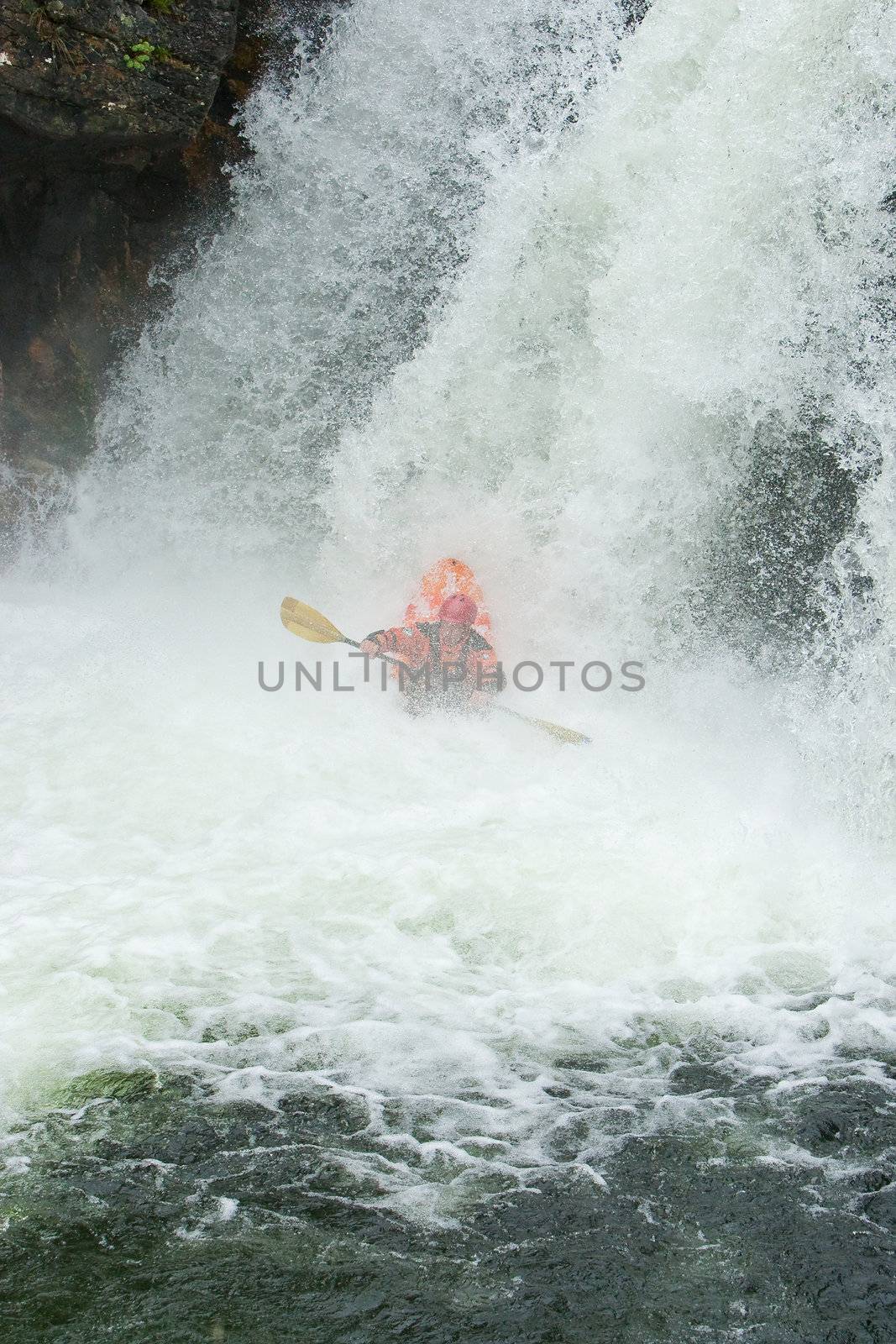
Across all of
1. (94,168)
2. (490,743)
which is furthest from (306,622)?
(94,168)

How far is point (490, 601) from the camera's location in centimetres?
720

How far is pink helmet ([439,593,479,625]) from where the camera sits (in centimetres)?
647

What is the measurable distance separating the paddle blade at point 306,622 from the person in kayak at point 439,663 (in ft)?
1.37

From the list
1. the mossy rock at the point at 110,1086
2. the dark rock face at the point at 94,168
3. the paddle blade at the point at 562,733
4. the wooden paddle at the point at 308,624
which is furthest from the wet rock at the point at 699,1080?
the dark rock face at the point at 94,168

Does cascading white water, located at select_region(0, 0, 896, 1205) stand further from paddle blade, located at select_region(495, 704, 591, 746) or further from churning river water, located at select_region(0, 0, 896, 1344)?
paddle blade, located at select_region(495, 704, 591, 746)

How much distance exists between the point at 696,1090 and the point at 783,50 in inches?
227

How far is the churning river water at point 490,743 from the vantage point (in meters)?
2.64

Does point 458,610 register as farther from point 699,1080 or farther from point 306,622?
point 699,1080

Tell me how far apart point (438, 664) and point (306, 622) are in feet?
3.29

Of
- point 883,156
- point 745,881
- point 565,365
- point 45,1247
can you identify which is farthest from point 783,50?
point 45,1247

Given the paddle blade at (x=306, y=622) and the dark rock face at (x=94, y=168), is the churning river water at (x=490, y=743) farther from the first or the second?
the paddle blade at (x=306, y=622)

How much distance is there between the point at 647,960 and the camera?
3.97 m

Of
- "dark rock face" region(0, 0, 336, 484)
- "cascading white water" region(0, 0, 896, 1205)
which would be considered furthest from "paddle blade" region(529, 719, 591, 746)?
"dark rock face" region(0, 0, 336, 484)

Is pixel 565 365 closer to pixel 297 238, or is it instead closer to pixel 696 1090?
pixel 297 238
